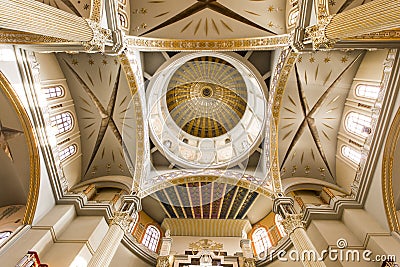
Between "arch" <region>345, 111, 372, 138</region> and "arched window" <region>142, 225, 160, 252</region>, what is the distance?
12.3 metres

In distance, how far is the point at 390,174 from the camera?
944 centimetres

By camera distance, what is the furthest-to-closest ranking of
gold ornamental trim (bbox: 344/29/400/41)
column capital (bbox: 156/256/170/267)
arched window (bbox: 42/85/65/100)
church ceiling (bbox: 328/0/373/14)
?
column capital (bbox: 156/256/170/267), arched window (bbox: 42/85/65/100), church ceiling (bbox: 328/0/373/14), gold ornamental trim (bbox: 344/29/400/41)

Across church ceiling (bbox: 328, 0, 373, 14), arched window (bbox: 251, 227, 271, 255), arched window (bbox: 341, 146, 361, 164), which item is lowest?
arched window (bbox: 251, 227, 271, 255)

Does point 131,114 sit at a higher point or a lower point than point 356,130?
higher

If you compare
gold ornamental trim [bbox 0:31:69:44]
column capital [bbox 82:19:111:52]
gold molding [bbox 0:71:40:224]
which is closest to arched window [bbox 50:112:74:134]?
gold molding [bbox 0:71:40:224]

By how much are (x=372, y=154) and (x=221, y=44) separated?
8.59 meters

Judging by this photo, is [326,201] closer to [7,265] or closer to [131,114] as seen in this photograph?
[131,114]

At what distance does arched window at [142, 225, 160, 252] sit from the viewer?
13886mm

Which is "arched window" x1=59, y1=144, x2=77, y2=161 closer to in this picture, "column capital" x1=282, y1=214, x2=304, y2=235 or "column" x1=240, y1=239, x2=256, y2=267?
"column" x1=240, y1=239, x2=256, y2=267

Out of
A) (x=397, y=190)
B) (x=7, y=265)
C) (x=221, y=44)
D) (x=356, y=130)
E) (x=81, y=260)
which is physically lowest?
(x=7, y=265)

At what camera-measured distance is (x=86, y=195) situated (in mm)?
12141

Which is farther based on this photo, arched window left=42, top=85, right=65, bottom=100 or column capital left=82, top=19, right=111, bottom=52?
arched window left=42, top=85, right=65, bottom=100

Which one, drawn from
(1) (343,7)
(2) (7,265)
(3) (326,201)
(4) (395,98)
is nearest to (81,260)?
(2) (7,265)

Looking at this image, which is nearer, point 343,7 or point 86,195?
point 343,7
